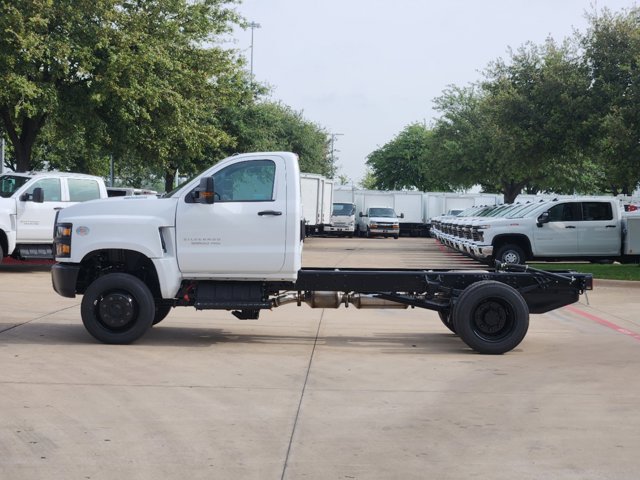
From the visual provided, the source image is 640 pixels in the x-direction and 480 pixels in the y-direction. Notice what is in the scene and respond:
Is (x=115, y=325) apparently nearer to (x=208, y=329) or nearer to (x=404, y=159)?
(x=208, y=329)

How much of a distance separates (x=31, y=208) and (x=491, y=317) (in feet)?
40.7

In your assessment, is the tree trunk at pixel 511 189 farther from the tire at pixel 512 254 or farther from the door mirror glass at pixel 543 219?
the door mirror glass at pixel 543 219

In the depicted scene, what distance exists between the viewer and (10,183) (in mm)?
20844

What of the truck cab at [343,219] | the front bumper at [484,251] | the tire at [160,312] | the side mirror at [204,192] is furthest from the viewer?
the truck cab at [343,219]

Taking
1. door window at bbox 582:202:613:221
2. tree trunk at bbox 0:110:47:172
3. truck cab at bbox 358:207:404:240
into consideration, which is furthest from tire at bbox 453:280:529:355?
truck cab at bbox 358:207:404:240

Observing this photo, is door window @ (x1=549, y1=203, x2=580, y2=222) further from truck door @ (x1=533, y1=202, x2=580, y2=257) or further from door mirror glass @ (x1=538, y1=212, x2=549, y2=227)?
door mirror glass @ (x1=538, y1=212, x2=549, y2=227)

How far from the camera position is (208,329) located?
1267cm

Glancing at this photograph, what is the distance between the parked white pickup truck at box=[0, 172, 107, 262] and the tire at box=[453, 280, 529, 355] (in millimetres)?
11677

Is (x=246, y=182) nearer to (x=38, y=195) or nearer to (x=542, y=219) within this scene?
(x=38, y=195)

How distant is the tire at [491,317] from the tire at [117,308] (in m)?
3.56

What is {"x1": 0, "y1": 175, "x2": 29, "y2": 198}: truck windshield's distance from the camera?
20.7m

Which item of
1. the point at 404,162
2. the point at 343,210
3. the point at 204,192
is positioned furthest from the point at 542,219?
the point at 404,162

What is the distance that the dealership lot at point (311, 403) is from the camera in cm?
623

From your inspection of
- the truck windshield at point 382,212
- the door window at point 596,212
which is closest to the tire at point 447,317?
the door window at point 596,212
